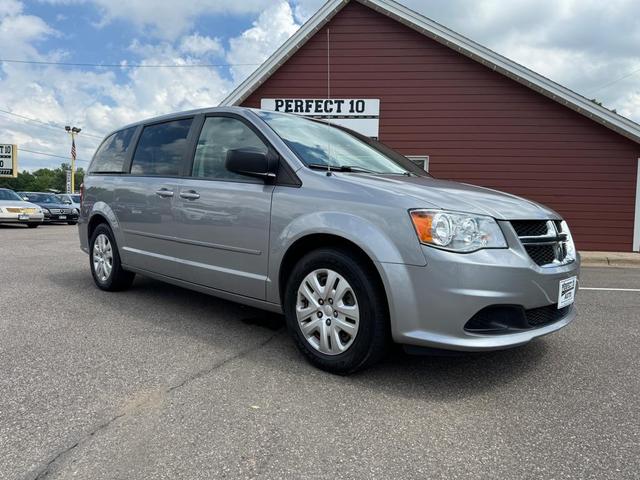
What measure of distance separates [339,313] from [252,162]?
3.80ft

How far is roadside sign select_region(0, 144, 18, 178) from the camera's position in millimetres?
26891

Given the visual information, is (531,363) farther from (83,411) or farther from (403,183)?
(83,411)

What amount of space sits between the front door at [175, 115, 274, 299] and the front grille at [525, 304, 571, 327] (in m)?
1.70

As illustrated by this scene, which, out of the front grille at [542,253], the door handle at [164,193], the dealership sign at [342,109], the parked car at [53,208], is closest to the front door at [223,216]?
the door handle at [164,193]

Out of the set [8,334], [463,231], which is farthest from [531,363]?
[8,334]

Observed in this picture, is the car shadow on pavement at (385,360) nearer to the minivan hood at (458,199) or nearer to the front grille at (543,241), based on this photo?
the front grille at (543,241)

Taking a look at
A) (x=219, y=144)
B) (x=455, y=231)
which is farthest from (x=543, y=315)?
(x=219, y=144)

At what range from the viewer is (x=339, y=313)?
114 inches

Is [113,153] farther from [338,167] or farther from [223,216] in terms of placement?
[338,167]

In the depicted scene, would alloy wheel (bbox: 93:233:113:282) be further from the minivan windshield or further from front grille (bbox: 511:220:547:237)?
front grille (bbox: 511:220:547:237)

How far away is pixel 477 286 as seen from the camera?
2537 mm

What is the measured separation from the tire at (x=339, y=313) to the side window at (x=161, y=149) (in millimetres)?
1756

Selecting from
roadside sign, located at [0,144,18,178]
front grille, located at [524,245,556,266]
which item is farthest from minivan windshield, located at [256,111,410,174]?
roadside sign, located at [0,144,18,178]

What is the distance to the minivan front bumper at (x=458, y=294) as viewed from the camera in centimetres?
254
